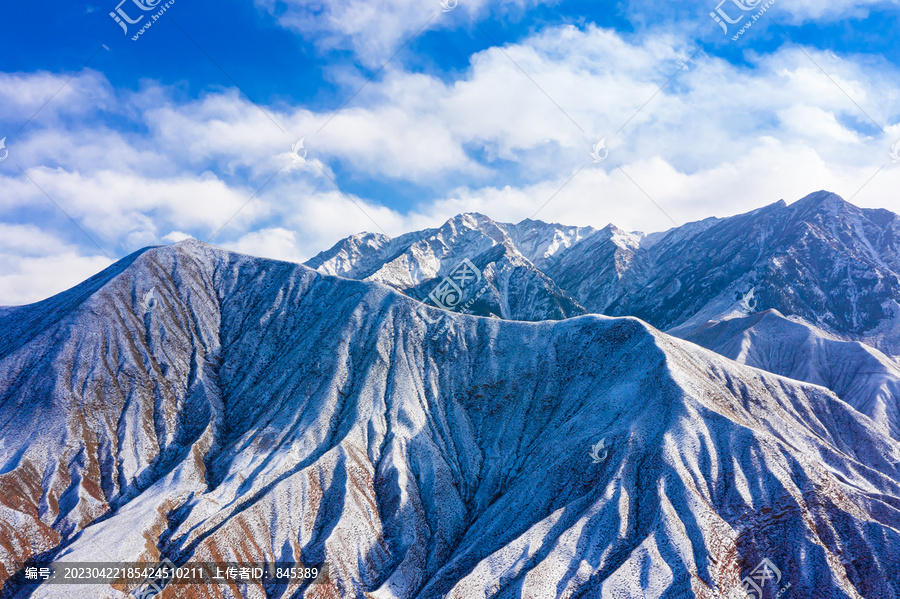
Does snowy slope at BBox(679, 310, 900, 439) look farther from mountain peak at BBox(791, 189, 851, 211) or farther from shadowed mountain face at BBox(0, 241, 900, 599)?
mountain peak at BBox(791, 189, 851, 211)

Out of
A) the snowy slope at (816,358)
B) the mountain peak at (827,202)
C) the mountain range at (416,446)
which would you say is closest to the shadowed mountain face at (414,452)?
the mountain range at (416,446)

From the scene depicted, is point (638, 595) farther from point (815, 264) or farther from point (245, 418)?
point (815, 264)

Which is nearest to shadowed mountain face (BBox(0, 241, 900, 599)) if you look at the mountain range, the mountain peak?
the mountain range

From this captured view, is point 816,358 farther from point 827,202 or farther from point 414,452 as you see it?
point 827,202

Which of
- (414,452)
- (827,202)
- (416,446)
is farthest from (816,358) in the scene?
(827,202)

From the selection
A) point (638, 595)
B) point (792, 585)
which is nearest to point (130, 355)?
point (638, 595)

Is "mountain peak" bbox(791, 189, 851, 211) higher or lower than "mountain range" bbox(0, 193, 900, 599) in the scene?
higher

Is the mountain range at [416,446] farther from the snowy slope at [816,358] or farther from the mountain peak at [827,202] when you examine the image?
the mountain peak at [827,202]
